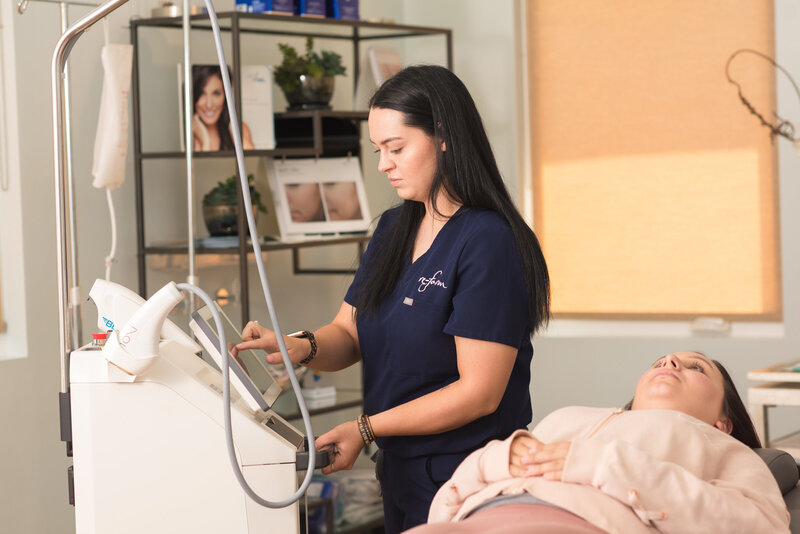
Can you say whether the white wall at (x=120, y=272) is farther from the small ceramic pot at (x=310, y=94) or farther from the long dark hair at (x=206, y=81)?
the small ceramic pot at (x=310, y=94)

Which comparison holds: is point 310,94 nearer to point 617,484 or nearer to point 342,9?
point 342,9

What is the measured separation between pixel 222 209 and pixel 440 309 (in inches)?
61.3

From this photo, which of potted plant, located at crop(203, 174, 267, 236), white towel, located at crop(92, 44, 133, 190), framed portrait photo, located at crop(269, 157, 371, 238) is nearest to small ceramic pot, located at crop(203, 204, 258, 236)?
potted plant, located at crop(203, 174, 267, 236)

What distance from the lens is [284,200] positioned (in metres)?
3.23

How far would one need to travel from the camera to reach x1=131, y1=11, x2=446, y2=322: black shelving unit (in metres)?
2.98

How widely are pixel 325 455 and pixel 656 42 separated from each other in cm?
273

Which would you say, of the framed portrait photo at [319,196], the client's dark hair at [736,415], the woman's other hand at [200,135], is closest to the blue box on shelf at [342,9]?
the framed portrait photo at [319,196]

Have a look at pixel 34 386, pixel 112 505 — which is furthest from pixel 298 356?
pixel 34 386

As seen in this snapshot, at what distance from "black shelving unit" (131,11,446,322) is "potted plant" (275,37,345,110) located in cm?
7

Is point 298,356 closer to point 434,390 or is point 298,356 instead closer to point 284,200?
point 434,390

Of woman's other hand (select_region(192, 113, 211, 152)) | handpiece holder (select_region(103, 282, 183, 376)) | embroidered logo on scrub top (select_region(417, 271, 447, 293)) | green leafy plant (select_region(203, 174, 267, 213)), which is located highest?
woman's other hand (select_region(192, 113, 211, 152))

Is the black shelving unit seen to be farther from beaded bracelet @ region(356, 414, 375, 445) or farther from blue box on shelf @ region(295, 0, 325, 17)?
beaded bracelet @ region(356, 414, 375, 445)

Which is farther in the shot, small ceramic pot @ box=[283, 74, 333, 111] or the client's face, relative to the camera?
small ceramic pot @ box=[283, 74, 333, 111]

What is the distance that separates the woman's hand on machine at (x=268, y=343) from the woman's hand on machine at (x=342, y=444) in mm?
188
